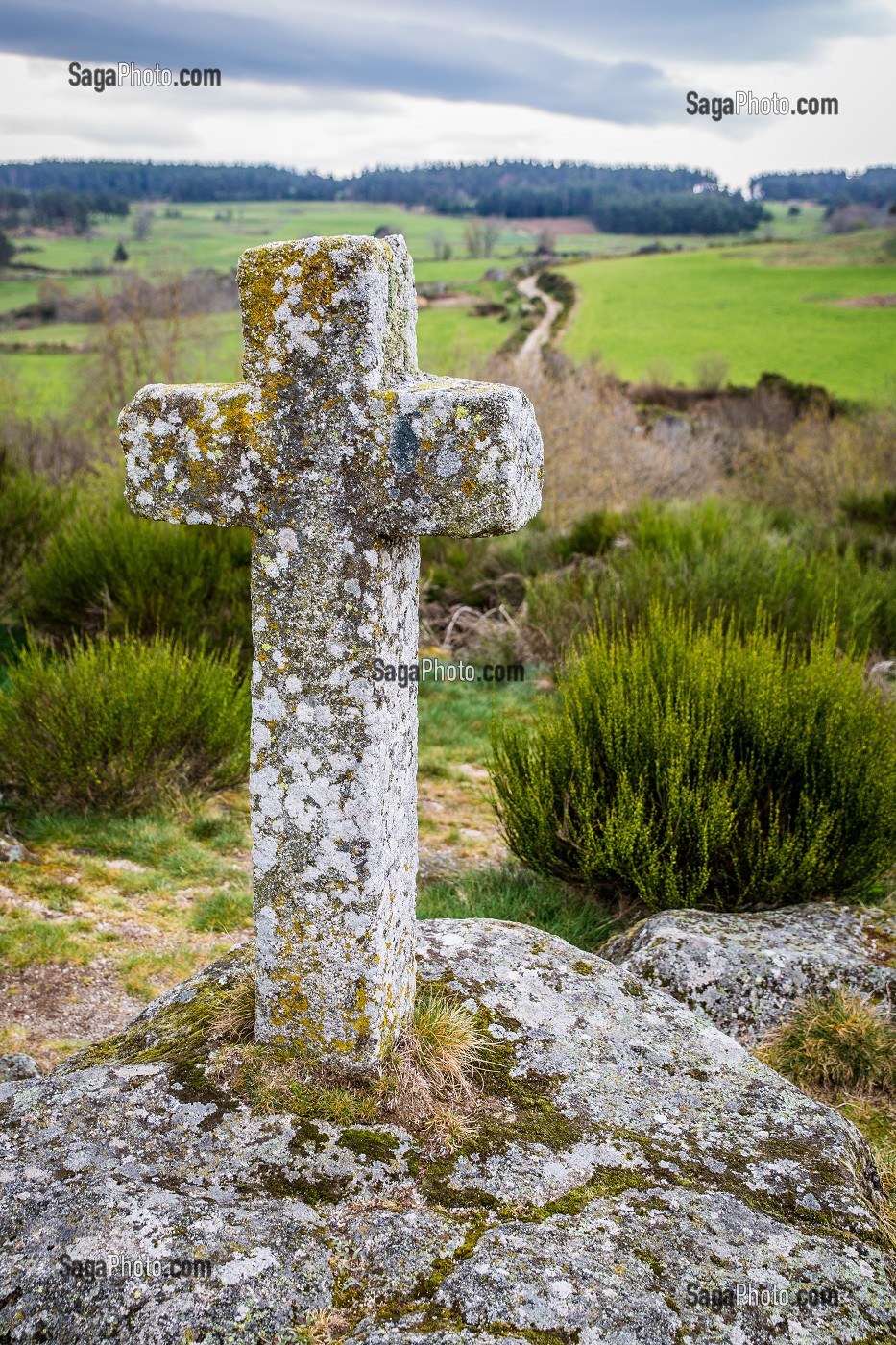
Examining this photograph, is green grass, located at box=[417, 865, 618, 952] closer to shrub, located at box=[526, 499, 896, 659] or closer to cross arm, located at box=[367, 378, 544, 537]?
cross arm, located at box=[367, 378, 544, 537]

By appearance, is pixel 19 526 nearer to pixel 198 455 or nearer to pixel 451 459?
pixel 198 455

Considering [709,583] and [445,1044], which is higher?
[709,583]

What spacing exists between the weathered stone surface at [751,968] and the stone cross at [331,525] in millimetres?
1340

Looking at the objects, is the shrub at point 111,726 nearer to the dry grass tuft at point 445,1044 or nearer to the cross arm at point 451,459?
the dry grass tuft at point 445,1044

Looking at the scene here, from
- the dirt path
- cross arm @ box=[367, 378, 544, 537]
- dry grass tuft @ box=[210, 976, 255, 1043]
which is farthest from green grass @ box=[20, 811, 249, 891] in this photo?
the dirt path

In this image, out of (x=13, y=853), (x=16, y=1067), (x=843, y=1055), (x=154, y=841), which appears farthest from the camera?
(x=154, y=841)

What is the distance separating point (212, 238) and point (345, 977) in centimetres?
6178

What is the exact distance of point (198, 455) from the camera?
220 centimetres

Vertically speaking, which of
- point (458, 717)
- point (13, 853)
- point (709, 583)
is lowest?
point (458, 717)

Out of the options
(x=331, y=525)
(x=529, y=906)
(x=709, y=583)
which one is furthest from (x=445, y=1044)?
(x=709, y=583)

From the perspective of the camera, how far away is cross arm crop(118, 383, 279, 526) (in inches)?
84.8

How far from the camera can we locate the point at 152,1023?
2.55m

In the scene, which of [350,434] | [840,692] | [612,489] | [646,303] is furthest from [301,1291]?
[646,303]

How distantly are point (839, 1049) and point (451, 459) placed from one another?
2477 millimetres
